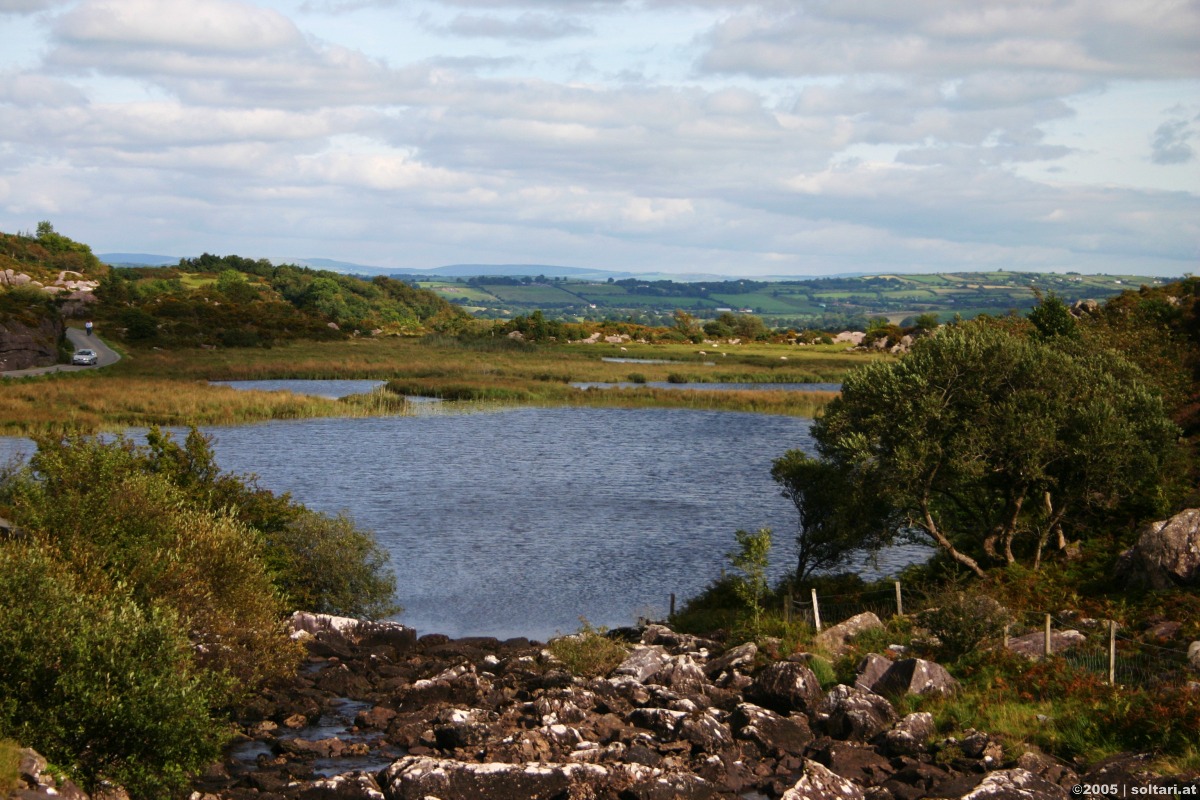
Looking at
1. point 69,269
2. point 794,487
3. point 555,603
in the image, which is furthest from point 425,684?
point 69,269

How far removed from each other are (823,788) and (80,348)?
10373 cm

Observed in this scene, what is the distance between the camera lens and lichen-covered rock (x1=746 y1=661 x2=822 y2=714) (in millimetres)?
24094

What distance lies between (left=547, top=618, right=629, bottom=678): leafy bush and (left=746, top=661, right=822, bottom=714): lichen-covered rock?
166 inches

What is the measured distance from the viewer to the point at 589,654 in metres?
27.7

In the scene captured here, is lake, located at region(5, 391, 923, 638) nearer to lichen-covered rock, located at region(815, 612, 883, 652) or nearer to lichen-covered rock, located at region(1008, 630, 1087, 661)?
lichen-covered rock, located at region(815, 612, 883, 652)

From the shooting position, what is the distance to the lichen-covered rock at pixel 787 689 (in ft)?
79.0

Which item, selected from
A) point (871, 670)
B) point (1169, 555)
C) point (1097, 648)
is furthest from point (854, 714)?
point (1169, 555)

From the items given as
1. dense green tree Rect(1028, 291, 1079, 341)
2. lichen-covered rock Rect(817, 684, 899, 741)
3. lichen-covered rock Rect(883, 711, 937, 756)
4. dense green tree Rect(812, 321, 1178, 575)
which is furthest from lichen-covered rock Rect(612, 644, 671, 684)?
dense green tree Rect(1028, 291, 1079, 341)

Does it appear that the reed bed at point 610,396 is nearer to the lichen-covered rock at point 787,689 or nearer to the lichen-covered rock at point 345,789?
the lichen-covered rock at point 787,689

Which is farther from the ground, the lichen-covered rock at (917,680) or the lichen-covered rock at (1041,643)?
the lichen-covered rock at (1041,643)

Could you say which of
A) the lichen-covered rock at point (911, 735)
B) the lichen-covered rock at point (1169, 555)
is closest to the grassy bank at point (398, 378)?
the lichen-covered rock at point (911, 735)

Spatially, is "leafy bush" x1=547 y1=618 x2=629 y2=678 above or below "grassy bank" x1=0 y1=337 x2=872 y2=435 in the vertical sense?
below

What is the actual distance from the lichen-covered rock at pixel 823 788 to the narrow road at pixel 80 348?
8098 cm

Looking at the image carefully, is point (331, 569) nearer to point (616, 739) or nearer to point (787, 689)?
point (616, 739)
